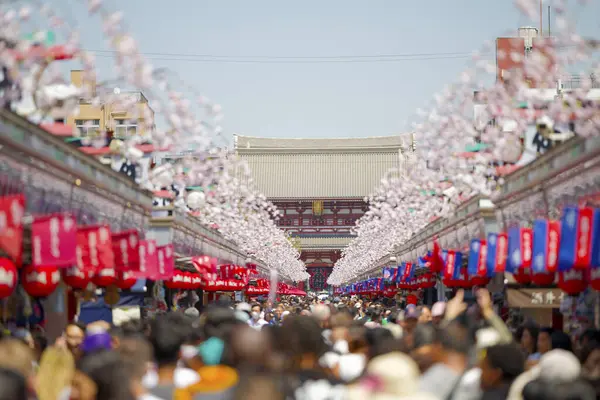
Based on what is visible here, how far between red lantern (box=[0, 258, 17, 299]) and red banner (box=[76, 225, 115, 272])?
1915mm

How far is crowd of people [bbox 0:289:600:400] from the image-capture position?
641cm

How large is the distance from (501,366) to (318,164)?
89.3 meters

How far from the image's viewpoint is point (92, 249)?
1501 cm

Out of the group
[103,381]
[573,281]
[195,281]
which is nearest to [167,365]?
[103,381]

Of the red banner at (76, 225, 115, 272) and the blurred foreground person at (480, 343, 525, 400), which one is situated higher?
the red banner at (76, 225, 115, 272)

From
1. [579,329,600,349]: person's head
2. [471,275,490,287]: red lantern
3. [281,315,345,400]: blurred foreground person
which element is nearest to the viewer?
[281,315,345,400]: blurred foreground person

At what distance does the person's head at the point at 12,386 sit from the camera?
18.5ft

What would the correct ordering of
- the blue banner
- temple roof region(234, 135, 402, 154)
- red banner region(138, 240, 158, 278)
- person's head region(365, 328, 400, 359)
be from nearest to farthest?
person's head region(365, 328, 400, 359) → the blue banner → red banner region(138, 240, 158, 278) → temple roof region(234, 135, 402, 154)

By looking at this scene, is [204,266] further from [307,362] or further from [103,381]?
[103,381]

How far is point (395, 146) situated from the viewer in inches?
3816

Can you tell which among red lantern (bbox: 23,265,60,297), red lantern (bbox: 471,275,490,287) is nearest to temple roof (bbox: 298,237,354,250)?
red lantern (bbox: 471,275,490,287)

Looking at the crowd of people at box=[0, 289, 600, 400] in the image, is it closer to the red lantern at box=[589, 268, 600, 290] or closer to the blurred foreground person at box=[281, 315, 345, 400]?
the blurred foreground person at box=[281, 315, 345, 400]

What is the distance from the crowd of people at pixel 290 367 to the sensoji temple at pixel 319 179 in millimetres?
79479

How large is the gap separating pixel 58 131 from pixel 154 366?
897 centimetres
